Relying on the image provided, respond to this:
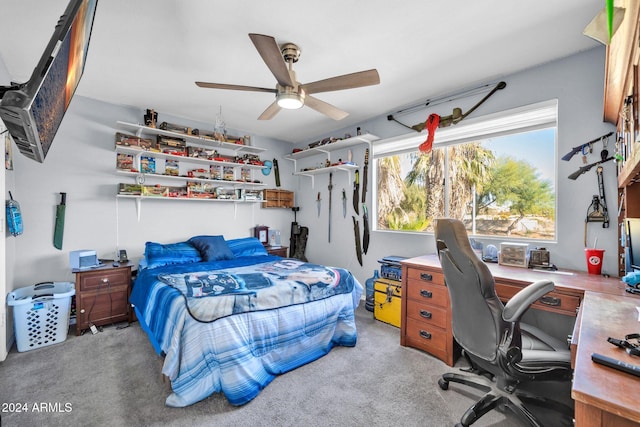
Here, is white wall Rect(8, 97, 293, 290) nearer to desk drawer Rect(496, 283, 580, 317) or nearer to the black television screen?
desk drawer Rect(496, 283, 580, 317)

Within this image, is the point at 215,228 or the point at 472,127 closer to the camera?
the point at 472,127

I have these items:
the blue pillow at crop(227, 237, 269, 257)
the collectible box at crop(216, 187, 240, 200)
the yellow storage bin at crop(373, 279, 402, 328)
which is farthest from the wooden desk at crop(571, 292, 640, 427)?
the collectible box at crop(216, 187, 240, 200)

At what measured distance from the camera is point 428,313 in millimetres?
2453

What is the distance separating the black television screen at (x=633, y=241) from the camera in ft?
5.01

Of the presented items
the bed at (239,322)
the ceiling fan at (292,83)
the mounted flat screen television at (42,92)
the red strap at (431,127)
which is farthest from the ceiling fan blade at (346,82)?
the bed at (239,322)

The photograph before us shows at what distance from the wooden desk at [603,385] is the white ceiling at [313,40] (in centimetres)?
190

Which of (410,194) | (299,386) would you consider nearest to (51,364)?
(299,386)

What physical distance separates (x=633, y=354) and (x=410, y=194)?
294 centimetres

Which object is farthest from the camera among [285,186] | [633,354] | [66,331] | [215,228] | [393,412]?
[285,186]

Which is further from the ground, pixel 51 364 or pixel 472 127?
pixel 472 127

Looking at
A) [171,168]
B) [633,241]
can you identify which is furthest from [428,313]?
[171,168]

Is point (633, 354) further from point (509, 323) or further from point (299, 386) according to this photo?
point (299, 386)

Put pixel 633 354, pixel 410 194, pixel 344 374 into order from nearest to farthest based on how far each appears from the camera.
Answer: pixel 633 354
pixel 344 374
pixel 410 194

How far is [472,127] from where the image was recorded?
9.72 feet
